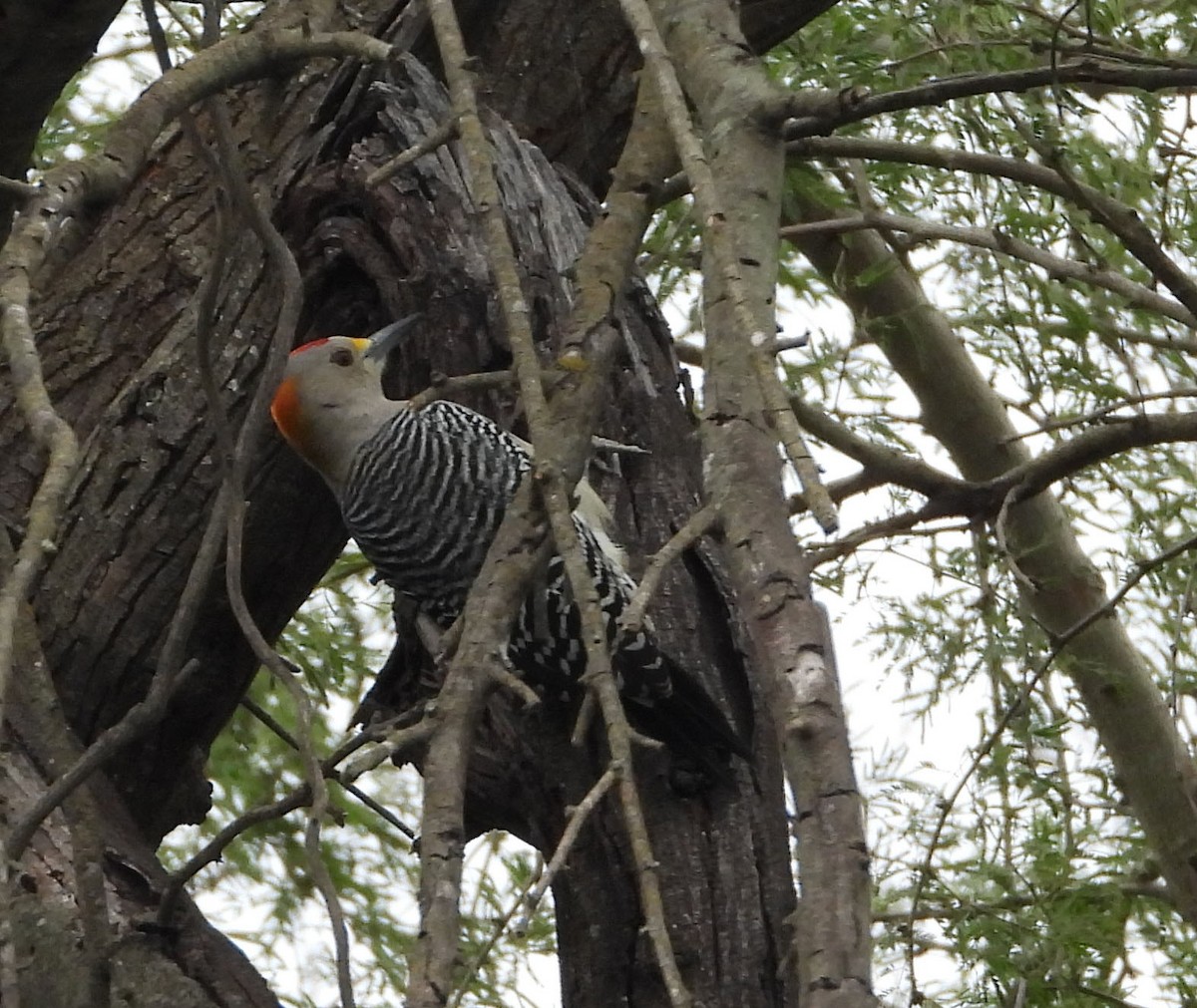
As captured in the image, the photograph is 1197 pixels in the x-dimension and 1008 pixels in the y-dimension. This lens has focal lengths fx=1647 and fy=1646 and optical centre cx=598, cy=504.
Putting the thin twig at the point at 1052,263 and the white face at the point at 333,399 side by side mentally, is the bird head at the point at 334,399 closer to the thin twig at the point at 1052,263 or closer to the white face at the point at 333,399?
the white face at the point at 333,399

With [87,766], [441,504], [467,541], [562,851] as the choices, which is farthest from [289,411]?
[562,851]

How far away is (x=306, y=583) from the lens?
3.47 m

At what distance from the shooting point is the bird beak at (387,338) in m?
3.32

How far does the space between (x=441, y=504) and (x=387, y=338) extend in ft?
1.95

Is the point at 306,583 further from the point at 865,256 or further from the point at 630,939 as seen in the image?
the point at 865,256

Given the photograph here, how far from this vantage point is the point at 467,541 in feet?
12.9

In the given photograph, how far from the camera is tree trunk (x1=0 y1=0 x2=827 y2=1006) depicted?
306 cm

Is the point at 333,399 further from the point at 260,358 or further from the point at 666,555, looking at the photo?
the point at 666,555

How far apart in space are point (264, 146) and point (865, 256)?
5.58ft

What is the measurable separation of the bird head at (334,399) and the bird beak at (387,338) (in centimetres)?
1

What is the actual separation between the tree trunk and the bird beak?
0.10 feet

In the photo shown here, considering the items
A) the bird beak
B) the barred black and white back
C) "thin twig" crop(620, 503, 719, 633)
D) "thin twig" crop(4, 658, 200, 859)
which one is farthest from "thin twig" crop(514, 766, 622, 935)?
the bird beak

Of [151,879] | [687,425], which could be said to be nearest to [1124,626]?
[687,425]

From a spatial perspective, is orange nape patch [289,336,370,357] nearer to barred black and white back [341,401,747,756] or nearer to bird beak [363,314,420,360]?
bird beak [363,314,420,360]
